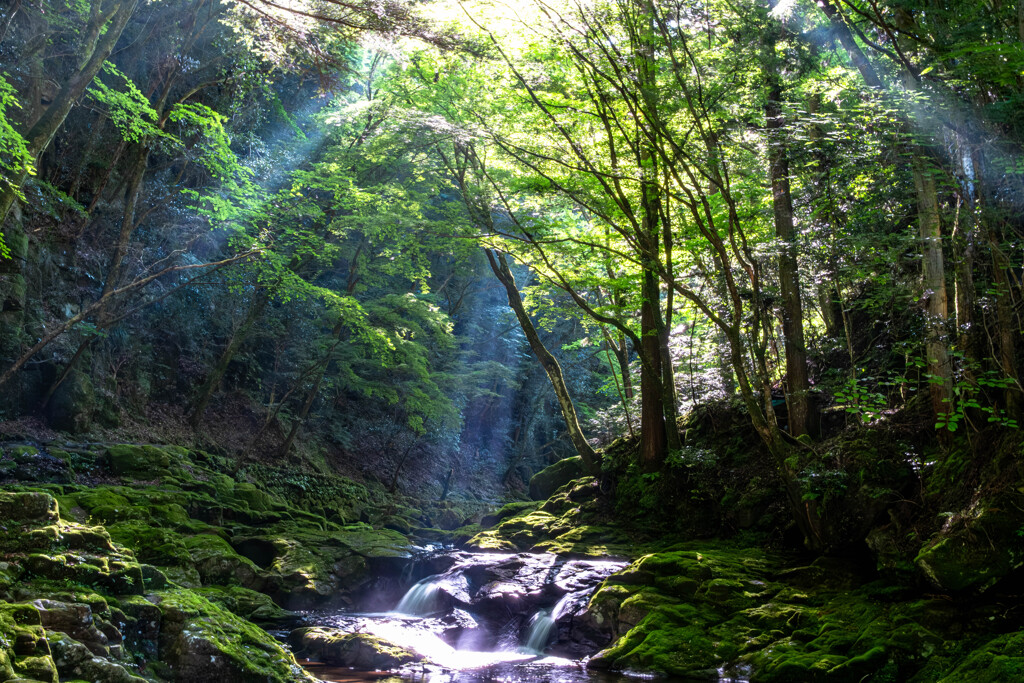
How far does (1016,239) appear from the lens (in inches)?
225

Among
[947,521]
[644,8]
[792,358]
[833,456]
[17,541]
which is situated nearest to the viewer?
[17,541]

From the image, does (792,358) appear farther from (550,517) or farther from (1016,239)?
(550,517)

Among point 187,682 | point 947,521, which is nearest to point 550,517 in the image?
point 947,521

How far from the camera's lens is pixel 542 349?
14023 millimetres

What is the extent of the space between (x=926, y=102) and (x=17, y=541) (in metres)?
8.82

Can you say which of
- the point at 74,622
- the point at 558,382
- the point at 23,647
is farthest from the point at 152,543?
the point at 558,382

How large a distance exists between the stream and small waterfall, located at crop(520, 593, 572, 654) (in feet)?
0.05

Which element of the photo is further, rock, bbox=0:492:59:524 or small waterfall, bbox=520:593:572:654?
small waterfall, bbox=520:593:572:654

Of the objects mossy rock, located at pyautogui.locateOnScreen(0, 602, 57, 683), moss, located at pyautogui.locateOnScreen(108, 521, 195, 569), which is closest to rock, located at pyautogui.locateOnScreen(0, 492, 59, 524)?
mossy rock, located at pyautogui.locateOnScreen(0, 602, 57, 683)

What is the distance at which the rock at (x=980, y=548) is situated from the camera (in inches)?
215

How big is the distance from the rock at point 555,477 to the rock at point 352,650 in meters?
8.34

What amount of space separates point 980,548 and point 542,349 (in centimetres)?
933

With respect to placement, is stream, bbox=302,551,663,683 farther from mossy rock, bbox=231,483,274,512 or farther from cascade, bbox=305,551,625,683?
mossy rock, bbox=231,483,274,512

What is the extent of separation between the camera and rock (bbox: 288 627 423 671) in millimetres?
7117
